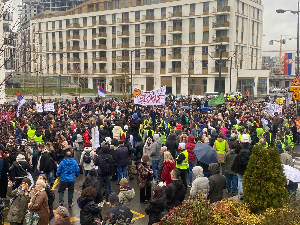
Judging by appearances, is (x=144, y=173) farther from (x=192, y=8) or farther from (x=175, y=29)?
(x=175, y=29)

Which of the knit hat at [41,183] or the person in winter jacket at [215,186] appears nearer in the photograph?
the knit hat at [41,183]

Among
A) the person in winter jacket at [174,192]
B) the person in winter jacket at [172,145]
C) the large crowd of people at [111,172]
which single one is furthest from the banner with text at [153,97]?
the person in winter jacket at [174,192]

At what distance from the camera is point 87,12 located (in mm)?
77500

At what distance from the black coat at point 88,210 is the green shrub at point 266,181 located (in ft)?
10.4

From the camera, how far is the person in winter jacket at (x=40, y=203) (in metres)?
7.83

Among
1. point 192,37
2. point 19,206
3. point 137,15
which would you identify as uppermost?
point 137,15

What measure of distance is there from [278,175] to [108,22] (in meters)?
70.3

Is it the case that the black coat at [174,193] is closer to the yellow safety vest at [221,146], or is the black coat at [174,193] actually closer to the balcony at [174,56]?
the yellow safety vest at [221,146]

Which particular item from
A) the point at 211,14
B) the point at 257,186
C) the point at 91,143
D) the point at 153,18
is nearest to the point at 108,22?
the point at 153,18

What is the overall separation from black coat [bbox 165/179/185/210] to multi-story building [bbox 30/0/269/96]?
157ft

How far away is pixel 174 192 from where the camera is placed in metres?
8.25

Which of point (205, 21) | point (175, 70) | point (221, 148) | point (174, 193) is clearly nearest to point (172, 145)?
point (221, 148)

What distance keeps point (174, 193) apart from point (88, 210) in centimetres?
188

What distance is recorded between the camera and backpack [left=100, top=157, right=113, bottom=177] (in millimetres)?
10734
